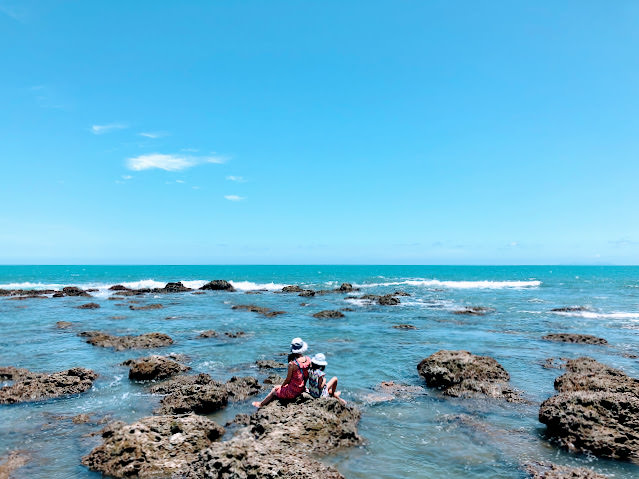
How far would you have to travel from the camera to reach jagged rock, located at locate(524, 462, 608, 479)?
7118 millimetres

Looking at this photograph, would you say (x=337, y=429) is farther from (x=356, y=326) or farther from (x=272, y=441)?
(x=356, y=326)

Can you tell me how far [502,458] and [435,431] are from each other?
1.71 meters

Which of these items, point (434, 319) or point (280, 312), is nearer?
point (434, 319)

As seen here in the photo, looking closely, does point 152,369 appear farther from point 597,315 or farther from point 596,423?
point 597,315

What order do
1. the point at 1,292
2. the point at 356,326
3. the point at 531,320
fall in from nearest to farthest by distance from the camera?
the point at 356,326 → the point at 531,320 → the point at 1,292

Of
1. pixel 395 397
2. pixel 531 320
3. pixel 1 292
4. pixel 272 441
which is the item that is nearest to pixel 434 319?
pixel 531 320

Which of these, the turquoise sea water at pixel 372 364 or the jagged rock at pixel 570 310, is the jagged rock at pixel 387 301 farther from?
the jagged rock at pixel 570 310

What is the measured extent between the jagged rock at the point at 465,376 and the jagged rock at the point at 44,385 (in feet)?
A: 37.0

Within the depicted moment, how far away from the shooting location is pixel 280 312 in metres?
34.8

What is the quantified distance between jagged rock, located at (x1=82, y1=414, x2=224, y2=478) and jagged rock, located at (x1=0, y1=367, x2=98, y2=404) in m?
4.92

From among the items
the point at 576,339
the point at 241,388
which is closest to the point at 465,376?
the point at 241,388

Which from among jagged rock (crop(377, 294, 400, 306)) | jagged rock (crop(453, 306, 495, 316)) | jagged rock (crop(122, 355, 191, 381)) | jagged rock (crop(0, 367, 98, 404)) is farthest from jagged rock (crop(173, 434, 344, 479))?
jagged rock (crop(377, 294, 400, 306))

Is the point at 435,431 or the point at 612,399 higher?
the point at 612,399

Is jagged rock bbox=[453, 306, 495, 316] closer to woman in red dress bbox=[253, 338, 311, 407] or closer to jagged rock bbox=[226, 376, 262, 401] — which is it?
jagged rock bbox=[226, 376, 262, 401]
